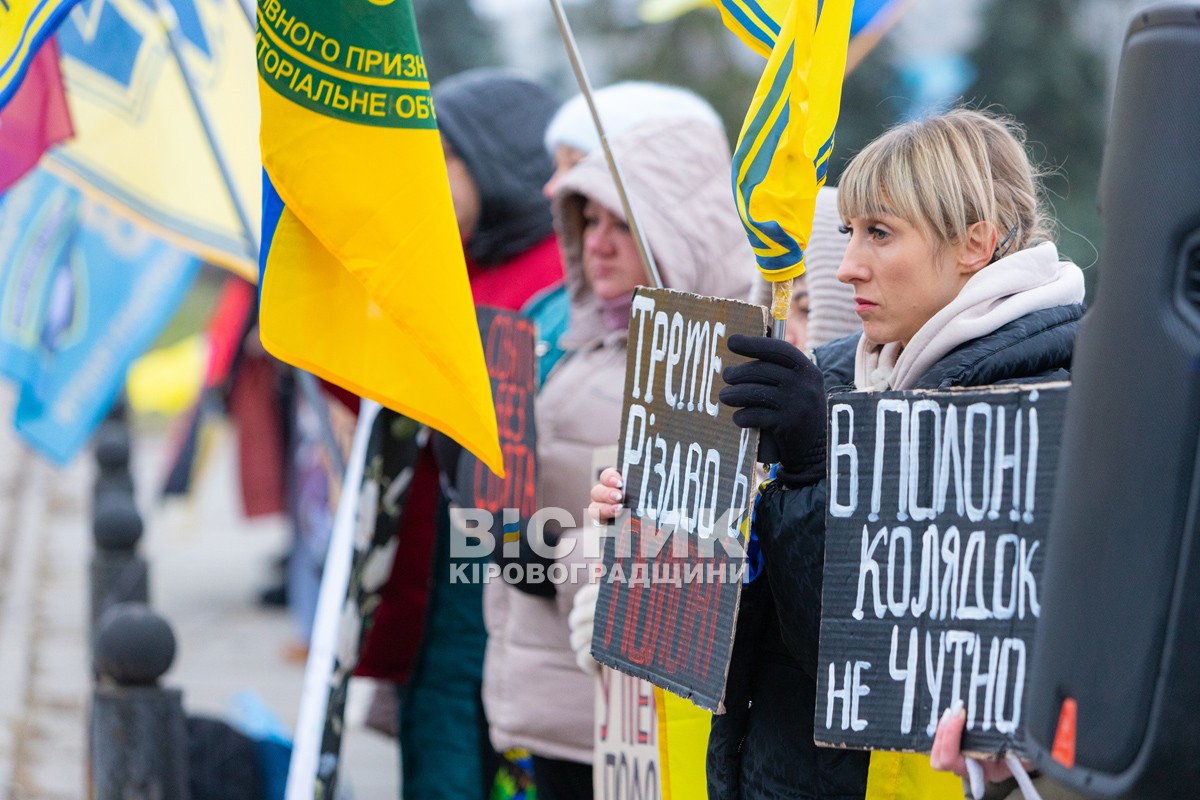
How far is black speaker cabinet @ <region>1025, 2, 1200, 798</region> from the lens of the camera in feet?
5.14

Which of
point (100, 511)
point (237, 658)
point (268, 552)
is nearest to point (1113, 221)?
point (100, 511)

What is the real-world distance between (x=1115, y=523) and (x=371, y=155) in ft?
5.66

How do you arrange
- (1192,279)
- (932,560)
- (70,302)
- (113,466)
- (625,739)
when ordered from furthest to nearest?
(113,466) → (70,302) → (625,739) → (932,560) → (1192,279)

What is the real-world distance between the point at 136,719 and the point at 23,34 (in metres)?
1.73

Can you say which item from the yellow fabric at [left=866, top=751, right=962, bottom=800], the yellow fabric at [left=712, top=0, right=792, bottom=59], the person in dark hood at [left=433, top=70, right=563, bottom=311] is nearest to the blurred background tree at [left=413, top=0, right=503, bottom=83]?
the person in dark hood at [left=433, top=70, right=563, bottom=311]

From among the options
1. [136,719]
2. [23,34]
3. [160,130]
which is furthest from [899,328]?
[160,130]

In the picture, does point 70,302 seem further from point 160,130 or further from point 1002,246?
point 1002,246

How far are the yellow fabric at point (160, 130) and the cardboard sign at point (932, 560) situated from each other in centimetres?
318

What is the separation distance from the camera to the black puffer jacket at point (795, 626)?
88.9 inches

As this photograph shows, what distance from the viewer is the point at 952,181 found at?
237cm

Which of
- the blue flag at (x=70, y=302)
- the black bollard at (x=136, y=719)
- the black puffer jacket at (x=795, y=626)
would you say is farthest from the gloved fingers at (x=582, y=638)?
the blue flag at (x=70, y=302)

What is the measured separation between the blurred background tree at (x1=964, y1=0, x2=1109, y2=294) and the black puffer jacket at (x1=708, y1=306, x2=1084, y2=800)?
45.5 ft

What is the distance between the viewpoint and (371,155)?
2912mm

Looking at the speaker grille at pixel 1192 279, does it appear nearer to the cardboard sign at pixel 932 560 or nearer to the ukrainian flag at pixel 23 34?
the cardboard sign at pixel 932 560
